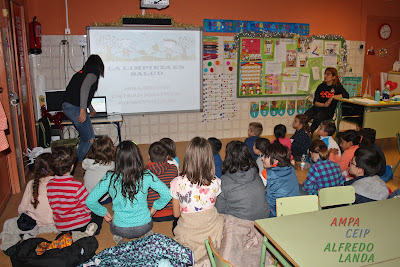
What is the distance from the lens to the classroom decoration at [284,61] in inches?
236

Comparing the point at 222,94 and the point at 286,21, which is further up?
the point at 286,21

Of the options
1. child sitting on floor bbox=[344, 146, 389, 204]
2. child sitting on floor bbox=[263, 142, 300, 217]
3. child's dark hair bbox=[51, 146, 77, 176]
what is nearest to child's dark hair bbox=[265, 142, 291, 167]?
child sitting on floor bbox=[263, 142, 300, 217]

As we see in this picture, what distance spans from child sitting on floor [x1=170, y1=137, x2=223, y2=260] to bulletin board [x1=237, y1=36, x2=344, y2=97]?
393 cm

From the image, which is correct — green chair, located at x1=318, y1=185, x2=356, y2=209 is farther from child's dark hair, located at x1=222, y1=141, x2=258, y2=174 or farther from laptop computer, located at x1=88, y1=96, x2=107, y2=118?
laptop computer, located at x1=88, y1=96, x2=107, y2=118

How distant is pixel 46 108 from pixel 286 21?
4368mm

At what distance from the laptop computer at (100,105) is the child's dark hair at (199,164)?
3.29m

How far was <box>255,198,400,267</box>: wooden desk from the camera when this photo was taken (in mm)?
1682

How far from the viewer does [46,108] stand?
5.09 meters

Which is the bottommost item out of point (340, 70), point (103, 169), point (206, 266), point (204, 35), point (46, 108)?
point (206, 266)

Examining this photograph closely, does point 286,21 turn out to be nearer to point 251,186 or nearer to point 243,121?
point 243,121

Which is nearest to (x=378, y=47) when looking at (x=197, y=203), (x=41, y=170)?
(x=197, y=203)

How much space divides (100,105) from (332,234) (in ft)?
14.2

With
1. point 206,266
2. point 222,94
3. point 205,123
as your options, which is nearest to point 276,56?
point 222,94

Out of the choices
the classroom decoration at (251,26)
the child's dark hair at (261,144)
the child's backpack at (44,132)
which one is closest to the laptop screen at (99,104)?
the child's backpack at (44,132)
